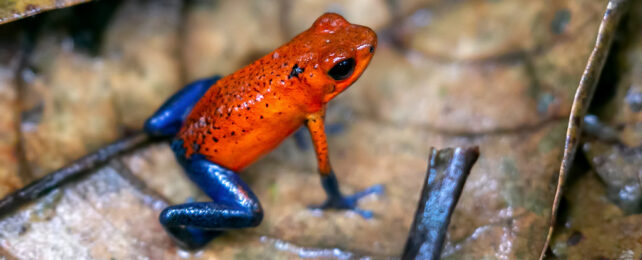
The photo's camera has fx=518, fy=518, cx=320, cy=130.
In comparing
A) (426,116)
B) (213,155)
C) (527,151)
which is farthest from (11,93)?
(527,151)

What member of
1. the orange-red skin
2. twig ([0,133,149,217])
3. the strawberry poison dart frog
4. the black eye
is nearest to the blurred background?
twig ([0,133,149,217])

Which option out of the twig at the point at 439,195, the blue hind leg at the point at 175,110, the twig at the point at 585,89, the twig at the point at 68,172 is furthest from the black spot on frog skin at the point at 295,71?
the twig at the point at 585,89

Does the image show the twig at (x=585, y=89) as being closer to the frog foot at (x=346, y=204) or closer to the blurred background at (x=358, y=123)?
the blurred background at (x=358, y=123)

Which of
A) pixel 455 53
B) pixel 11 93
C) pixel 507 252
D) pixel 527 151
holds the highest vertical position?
pixel 11 93

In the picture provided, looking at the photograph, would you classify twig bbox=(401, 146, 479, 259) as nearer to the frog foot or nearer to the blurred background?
the blurred background

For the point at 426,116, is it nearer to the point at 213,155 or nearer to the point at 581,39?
the point at 581,39

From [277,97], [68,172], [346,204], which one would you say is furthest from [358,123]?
[68,172]
